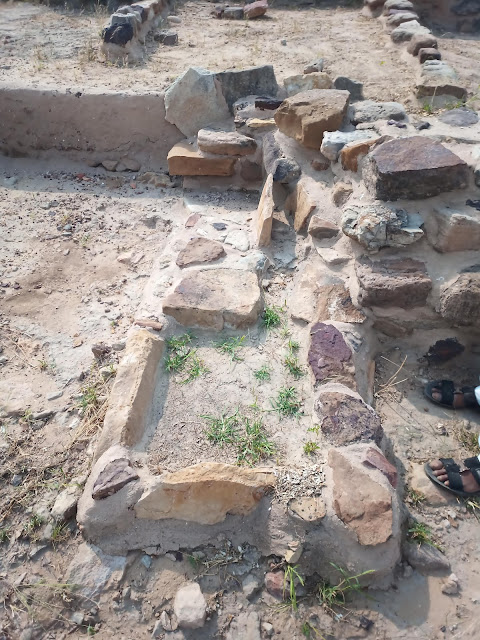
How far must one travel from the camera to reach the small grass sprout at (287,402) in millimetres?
2160

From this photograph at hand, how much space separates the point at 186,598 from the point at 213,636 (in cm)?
14

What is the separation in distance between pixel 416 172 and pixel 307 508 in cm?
171

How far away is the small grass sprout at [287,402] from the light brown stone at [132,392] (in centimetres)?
56

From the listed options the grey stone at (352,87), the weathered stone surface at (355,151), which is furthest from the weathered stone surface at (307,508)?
the grey stone at (352,87)

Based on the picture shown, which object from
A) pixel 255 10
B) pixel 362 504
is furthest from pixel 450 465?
pixel 255 10

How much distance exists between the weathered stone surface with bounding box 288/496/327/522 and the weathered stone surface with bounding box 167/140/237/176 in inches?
105

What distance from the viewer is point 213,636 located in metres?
1.62

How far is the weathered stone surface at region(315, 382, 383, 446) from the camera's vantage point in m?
1.99

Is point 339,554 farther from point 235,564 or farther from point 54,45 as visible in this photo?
point 54,45

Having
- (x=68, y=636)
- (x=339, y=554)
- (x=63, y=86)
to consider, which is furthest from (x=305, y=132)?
(x=68, y=636)

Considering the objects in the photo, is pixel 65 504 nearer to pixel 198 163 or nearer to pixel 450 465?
pixel 450 465

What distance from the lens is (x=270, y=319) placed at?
257 centimetres

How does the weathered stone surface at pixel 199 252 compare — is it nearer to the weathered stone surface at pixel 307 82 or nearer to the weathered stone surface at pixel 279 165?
the weathered stone surface at pixel 279 165

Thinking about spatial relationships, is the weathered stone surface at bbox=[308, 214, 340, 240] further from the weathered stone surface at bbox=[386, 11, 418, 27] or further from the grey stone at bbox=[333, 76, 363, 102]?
the weathered stone surface at bbox=[386, 11, 418, 27]
